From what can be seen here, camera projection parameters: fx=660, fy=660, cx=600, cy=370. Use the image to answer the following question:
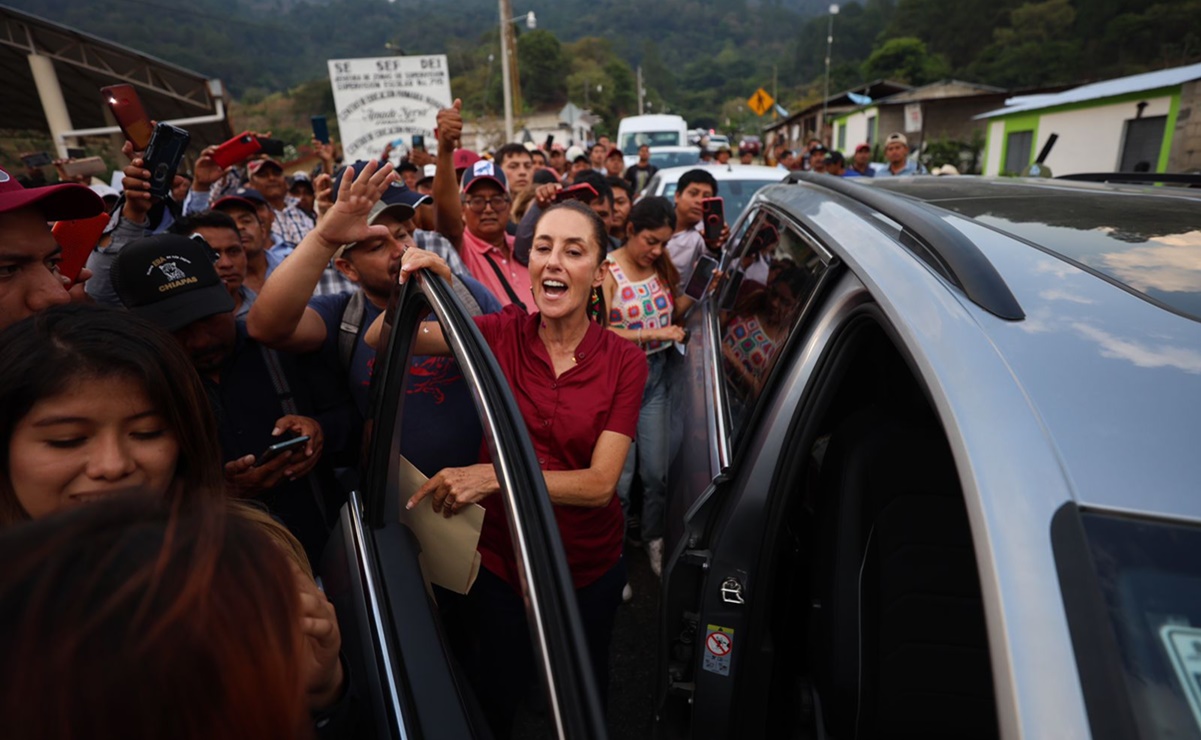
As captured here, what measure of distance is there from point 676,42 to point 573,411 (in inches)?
6510

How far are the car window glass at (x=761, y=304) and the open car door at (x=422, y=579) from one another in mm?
853

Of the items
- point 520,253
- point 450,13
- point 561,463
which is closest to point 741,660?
point 561,463

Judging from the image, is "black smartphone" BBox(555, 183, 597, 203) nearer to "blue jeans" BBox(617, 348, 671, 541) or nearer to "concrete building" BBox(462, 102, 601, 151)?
"blue jeans" BBox(617, 348, 671, 541)

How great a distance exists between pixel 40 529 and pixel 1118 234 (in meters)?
1.66

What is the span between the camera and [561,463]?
1.86 meters

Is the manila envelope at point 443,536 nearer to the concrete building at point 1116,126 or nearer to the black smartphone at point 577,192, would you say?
the black smartphone at point 577,192

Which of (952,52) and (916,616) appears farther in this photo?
(952,52)

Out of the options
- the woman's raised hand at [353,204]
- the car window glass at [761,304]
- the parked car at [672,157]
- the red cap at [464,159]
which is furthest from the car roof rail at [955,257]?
the parked car at [672,157]

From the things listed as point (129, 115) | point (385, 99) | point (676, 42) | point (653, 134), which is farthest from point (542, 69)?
point (129, 115)

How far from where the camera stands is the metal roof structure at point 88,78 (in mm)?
10461

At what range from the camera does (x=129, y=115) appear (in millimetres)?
2506

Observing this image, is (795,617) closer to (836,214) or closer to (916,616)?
(916,616)

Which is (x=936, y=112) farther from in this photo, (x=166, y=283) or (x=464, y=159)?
(x=166, y=283)

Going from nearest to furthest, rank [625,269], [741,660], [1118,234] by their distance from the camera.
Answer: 1. [1118,234]
2. [741,660]
3. [625,269]
